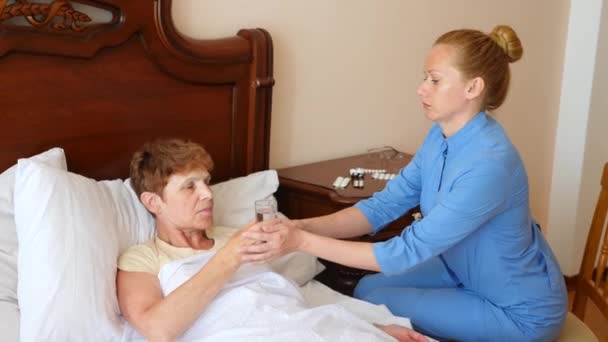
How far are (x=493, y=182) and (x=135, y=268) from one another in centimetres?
86

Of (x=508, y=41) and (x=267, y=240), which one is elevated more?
(x=508, y=41)

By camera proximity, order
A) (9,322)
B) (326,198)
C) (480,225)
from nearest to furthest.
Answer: (9,322), (480,225), (326,198)

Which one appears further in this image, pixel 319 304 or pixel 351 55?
pixel 351 55

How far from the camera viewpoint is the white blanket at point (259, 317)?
4.86ft

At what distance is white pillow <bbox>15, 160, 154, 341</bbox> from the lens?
57.3 inches

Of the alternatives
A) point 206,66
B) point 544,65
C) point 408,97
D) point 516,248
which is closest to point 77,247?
point 206,66

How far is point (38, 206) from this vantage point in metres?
1.52

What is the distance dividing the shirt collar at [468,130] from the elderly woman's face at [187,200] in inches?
24.7

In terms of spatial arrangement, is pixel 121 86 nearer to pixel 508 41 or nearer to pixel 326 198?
pixel 326 198

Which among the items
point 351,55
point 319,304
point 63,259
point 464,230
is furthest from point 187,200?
point 351,55

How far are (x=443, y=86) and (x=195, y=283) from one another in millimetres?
754

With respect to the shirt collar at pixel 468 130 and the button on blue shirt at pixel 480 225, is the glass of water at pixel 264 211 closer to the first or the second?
the button on blue shirt at pixel 480 225

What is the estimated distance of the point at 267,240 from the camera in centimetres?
161

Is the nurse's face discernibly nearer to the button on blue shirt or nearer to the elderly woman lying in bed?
the button on blue shirt
